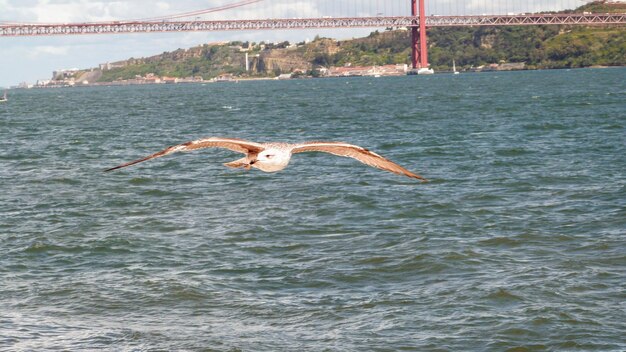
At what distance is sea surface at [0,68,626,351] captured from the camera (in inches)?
481

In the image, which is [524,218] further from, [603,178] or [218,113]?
[218,113]

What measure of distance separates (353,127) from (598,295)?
31.7 m

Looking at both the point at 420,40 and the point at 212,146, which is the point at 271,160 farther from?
the point at 420,40

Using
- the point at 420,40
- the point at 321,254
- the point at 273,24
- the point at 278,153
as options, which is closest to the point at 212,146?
the point at 278,153

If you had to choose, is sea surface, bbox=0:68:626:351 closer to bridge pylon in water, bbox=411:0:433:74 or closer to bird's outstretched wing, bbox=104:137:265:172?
bird's outstretched wing, bbox=104:137:265:172

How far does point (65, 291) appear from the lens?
14.1 meters

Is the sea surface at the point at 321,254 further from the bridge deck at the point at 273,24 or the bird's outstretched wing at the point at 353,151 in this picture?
the bridge deck at the point at 273,24

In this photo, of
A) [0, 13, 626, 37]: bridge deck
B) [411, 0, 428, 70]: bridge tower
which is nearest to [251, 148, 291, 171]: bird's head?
[0, 13, 626, 37]: bridge deck

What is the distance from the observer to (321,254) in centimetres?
1609

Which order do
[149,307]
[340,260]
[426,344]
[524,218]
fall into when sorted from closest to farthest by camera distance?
[426,344], [149,307], [340,260], [524,218]

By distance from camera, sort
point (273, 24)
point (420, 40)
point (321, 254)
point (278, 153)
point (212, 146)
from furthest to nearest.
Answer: point (420, 40)
point (273, 24)
point (321, 254)
point (278, 153)
point (212, 146)

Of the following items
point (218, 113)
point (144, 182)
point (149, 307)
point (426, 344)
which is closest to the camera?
point (426, 344)

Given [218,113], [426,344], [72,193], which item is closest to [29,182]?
[72,193]

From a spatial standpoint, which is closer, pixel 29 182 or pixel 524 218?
pixel 524 218
